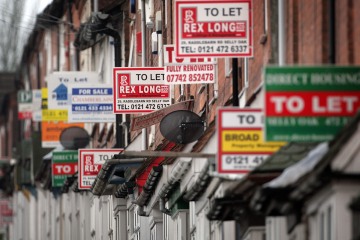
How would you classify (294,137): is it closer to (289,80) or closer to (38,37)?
(289,80)

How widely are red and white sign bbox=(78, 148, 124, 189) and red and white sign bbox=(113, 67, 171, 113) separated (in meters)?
5.80

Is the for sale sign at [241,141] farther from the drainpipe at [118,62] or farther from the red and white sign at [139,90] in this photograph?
the drainpipe at [118,62]

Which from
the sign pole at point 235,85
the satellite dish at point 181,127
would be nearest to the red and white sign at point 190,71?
the satellite dish at point 181,127

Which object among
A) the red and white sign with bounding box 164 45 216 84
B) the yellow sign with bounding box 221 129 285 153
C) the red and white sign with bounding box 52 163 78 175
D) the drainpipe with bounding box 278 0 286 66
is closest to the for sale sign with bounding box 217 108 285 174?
the yellow sign with bounding box 221 129 285 153

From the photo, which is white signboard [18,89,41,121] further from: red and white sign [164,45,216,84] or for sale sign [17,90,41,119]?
red and white sign [164,45,216,84]

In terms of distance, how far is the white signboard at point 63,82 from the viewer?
1687 inches

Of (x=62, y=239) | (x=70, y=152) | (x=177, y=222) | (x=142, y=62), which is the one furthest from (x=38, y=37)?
(x=177, y=222)

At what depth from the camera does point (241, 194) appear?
18797mm

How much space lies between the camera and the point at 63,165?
152 ft

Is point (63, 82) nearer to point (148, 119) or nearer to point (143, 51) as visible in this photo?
point (143, 51)

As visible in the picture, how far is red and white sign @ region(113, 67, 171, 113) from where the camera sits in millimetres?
31312

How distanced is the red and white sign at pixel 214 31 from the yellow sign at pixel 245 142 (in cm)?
313

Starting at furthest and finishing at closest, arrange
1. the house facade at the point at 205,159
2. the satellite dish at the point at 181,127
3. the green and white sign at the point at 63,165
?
the green and white sign at the point at 63,165, the satellite dish at the point at 181,127, the house facade at the point at 205,159

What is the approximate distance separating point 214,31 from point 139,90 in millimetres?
9370
